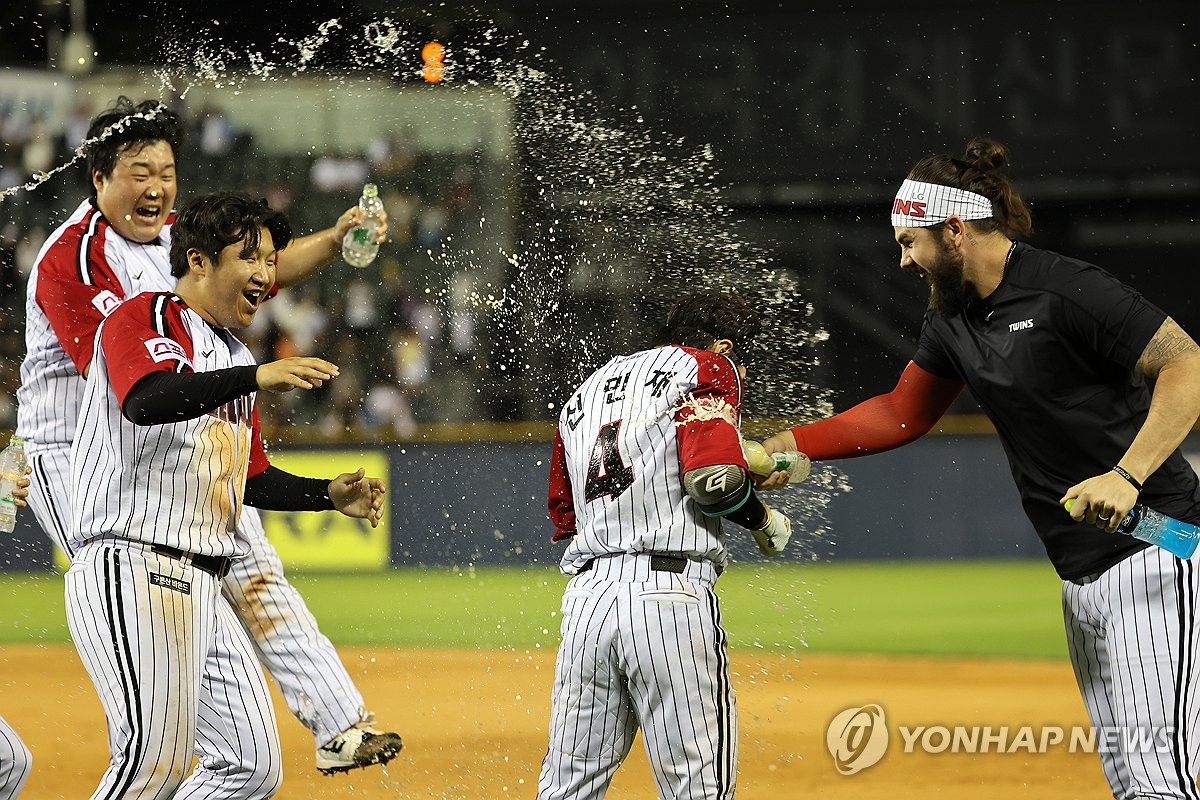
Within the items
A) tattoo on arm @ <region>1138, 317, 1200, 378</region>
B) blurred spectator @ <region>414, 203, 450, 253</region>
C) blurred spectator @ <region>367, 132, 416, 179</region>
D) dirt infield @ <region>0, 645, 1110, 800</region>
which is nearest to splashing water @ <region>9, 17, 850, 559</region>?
blurred spectator @ <region>414, 203, 450, 253</region>

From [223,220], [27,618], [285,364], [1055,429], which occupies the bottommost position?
[27,618]

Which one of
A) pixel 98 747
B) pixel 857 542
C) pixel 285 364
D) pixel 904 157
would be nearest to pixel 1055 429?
pixel 285 364

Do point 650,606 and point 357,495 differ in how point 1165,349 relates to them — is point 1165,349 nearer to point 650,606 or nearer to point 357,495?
point 650,606

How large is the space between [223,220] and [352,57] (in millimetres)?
13622

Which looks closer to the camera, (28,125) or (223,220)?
(223,220)

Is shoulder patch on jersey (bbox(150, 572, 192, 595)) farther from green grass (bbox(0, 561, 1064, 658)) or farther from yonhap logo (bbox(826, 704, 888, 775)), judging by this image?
green grass (bbox(0, 561, 1064, 658))

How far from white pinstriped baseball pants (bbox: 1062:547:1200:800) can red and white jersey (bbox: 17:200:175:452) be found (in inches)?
125

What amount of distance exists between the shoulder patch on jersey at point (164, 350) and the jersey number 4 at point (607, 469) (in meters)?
1.09

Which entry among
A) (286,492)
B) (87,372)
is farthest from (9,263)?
(286,492)

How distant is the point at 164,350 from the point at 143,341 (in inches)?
2.4

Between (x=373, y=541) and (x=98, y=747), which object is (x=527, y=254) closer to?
(x=373, y=541)

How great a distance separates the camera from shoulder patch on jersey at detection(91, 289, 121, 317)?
14.5 feet

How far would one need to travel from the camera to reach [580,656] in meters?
3.53

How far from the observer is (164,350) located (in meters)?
3.40
